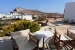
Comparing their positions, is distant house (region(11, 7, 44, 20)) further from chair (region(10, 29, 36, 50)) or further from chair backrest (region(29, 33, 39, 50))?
chair (region(10, 29, 36, 50))

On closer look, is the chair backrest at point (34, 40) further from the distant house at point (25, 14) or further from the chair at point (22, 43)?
the distant house at point (25, 14)

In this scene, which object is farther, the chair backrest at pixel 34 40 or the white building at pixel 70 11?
the white building at pixel 70 11

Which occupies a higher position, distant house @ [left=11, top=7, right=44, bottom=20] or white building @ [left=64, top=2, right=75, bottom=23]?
white building @ [left=64, top=2, right=75, bottom=23]

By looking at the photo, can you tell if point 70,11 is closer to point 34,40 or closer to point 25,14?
point 34,40

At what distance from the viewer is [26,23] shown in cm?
988

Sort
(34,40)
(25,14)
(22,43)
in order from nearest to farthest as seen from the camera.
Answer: (22,43), (34,40), (25,14)

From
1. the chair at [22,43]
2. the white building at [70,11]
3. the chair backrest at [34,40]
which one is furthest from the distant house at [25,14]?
the chair at [22,43]

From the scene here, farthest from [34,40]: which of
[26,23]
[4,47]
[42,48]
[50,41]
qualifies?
[26,23]

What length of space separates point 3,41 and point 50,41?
341 centimetres

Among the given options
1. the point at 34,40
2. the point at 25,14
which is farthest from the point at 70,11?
the point at 25,14

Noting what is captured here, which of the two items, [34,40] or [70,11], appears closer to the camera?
[34,40]

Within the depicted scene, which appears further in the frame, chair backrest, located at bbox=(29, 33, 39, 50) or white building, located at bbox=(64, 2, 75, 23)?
white building, located at bbox=(64, 2, 75, 23)

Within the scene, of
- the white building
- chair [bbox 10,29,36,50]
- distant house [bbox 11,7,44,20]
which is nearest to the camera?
chair [bbox 10,29,36,50]

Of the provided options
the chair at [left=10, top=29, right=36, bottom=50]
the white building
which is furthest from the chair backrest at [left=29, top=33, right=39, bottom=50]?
the white building
